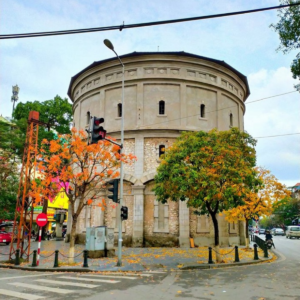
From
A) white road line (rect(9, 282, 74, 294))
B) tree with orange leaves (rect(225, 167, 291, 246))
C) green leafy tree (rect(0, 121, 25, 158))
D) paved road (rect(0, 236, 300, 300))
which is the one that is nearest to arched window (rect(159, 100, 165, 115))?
tree with orange leaves (rect(225, 167, 291, 246))

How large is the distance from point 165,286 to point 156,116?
17452 millimetres

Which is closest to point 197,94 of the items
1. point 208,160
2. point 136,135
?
point 136,135

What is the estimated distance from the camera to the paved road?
876 centimetres

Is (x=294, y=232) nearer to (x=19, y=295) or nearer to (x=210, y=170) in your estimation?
(x=210, y=170)

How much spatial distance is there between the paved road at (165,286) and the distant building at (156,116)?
10991 millimetres

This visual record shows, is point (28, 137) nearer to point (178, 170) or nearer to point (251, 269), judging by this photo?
point (178, 170)

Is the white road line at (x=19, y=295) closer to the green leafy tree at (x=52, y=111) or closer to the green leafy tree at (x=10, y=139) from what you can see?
the green leafy tree at (x=10, y=139)

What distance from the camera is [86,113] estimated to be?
29906 millimetres

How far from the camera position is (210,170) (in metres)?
15.9

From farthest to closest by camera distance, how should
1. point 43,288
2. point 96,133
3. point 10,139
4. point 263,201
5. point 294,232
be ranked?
point 294,232 < point 10,139 < point 263,201 < point 96,133 < point 43,288

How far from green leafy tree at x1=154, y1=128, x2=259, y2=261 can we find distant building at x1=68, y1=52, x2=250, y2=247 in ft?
22.9

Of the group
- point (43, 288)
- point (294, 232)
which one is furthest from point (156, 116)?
point (294, 232)

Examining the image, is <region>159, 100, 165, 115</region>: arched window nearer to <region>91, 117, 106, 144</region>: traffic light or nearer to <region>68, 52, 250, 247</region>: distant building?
<region>68, 52, 250, 247</region>: distant building

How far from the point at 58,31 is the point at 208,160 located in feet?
34.8
